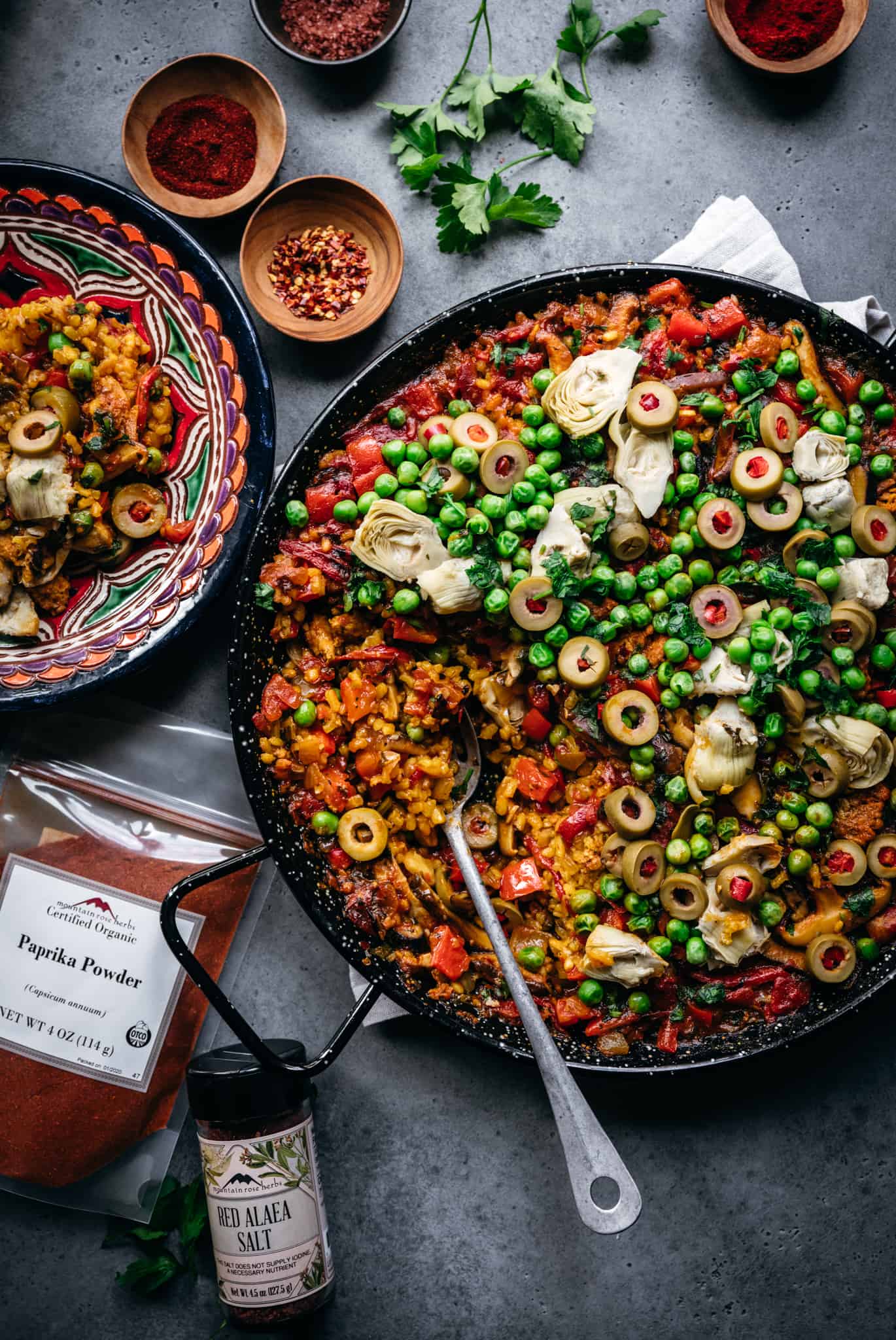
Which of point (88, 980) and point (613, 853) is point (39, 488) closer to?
point (88, 980)

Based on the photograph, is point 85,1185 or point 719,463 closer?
point 719,463

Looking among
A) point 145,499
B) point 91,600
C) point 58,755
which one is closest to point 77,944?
point 58,755

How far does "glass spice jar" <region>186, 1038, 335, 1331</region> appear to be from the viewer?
3555mm

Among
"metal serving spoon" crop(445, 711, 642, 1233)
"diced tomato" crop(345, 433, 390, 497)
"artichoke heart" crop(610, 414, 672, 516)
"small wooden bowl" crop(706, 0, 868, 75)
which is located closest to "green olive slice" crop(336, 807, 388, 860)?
"metal serving spoon" crop(445, 711, 642, 1233)

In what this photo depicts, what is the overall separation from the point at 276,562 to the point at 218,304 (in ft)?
3.34

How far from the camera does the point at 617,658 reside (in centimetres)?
348

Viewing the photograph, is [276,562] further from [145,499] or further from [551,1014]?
[551,1014]

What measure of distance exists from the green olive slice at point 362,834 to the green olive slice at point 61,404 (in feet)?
5.82

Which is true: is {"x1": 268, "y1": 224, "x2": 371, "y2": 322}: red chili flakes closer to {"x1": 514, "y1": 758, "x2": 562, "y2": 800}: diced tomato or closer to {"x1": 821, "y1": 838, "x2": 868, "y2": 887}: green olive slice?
{"x1": 514, "y1": 758, "x2": 562, "y2": 800}: diced tomato

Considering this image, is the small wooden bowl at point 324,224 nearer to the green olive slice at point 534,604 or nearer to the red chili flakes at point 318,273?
the red chili flakes at point 318,273

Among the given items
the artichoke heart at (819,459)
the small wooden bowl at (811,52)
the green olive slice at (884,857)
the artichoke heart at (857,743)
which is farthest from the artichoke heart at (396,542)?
the small wooden bowl at (811,52)

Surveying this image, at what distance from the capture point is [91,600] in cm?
385

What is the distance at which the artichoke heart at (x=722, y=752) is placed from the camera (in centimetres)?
332

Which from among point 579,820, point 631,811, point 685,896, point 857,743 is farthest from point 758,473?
point 685,896
